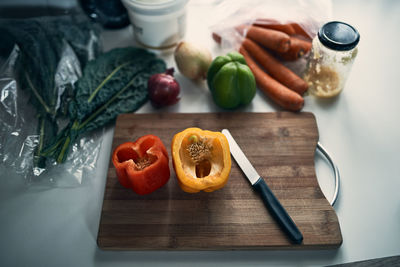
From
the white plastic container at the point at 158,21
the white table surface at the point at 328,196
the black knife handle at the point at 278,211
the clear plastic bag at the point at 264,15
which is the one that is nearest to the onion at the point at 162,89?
the white table surface at the point at 328,196

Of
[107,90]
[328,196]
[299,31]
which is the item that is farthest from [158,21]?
[328,196]

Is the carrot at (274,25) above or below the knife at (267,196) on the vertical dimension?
above

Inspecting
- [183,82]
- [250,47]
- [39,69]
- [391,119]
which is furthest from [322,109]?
[39,69]

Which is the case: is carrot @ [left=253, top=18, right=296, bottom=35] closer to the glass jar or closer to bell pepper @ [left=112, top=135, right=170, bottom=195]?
the glass jar

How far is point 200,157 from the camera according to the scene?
0.97 m

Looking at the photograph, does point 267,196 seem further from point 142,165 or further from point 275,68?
point 275,68

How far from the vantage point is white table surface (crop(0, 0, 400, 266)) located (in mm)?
956

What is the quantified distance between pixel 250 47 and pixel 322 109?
13.7 inches

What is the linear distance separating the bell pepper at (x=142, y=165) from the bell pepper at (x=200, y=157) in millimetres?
52

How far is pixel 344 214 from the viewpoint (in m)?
1.02

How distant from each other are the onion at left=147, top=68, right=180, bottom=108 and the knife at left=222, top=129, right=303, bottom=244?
26cm

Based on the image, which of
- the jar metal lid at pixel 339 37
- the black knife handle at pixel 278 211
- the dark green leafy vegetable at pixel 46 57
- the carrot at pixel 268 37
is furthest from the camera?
the carrot at pixel 268 37

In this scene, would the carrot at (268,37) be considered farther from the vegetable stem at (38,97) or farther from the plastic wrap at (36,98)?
the vegetable stem at (38,97)

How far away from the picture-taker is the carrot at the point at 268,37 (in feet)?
4.23
